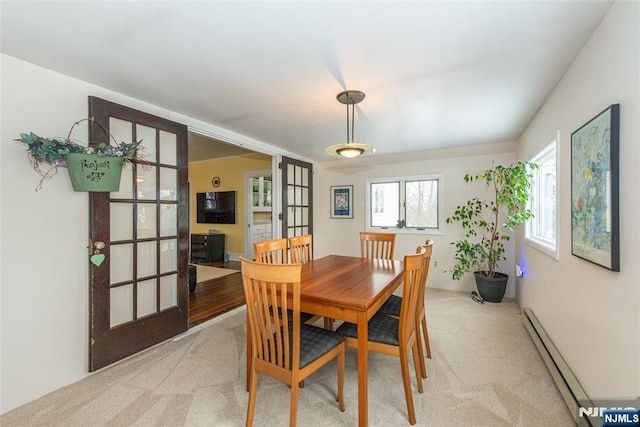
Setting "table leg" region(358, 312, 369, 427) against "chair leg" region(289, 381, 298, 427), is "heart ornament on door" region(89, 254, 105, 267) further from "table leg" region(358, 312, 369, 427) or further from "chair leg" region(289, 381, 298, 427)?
"table leg" region(358, 312, 369, 427)

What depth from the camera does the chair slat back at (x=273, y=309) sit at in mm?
1375

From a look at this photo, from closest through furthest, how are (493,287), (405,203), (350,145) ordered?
(350,145) < (493,287) < (405,203)

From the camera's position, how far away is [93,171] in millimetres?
1870

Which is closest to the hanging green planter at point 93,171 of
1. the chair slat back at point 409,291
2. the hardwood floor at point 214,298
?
the hardwood floor at point 214,298

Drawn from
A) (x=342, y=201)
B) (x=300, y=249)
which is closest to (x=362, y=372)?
(x=300, y=249)

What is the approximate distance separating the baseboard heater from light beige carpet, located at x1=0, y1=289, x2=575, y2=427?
76 millimetres

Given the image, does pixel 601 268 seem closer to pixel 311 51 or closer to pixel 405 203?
pixel 311 51

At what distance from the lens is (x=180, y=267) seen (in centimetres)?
265

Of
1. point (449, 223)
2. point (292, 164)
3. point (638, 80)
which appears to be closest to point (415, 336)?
point (638, 80)

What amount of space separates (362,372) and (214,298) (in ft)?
9.55

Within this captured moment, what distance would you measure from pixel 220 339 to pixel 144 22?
2550mm

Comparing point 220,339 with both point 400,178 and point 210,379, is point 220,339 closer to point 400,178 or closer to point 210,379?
point 210,379

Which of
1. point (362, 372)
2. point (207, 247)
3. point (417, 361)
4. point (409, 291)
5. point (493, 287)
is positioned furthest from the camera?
point (207, 247)

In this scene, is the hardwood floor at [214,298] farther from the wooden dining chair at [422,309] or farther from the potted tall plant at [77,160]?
the wooden dining chair at [422,309]
